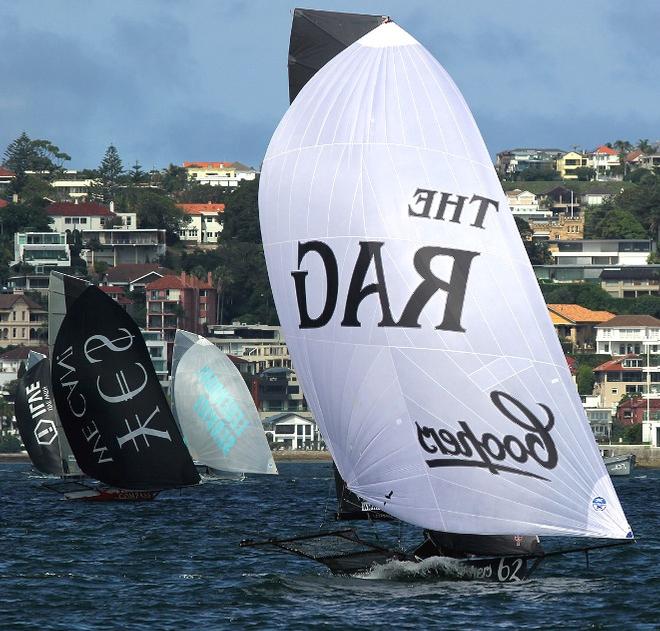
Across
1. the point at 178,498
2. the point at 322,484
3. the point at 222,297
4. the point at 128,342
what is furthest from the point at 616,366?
the point at 128,342

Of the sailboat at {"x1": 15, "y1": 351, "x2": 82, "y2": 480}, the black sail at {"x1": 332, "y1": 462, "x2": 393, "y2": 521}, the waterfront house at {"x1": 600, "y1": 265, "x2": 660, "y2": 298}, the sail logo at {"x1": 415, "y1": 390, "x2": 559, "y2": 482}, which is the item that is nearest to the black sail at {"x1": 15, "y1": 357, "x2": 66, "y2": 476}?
the sailboat at {"x1": 15, "y1": 351, "x2": 82, "y2": 480}

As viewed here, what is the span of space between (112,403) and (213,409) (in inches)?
643

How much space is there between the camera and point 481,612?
2361 centimetres

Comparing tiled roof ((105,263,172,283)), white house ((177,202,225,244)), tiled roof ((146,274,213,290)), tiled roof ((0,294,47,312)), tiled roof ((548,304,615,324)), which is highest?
white house ((177,202,225,244))

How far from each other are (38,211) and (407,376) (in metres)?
159

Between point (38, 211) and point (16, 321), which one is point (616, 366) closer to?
point (16, 321)

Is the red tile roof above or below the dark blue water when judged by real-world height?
above

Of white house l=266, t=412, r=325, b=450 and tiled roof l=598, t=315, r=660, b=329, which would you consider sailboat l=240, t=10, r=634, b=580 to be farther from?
tiled roof l=598, t=315, r=660, b=329

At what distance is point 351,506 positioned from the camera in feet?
87.6

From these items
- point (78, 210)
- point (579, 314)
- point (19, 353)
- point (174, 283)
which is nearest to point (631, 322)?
point (579, 314)

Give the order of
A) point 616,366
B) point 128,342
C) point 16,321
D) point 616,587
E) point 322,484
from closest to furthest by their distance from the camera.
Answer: point 616,587
point 128,342
point 322,484
point 616,366
point 16,321

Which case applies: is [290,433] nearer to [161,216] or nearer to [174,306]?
[174,306]

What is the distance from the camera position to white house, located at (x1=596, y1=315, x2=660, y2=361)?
13888 cm

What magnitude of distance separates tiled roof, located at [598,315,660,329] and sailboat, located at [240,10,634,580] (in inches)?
4592
